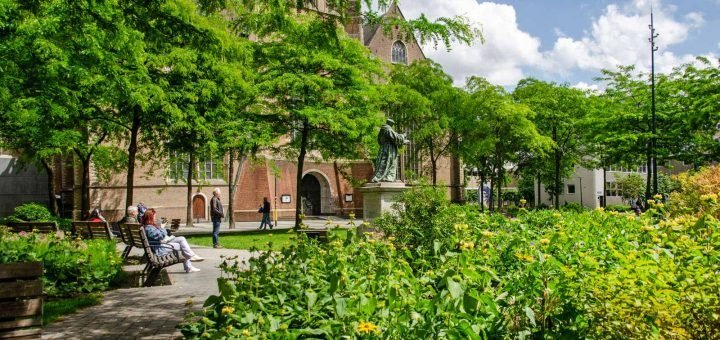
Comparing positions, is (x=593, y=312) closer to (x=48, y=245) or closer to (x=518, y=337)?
(x=518, y=337)

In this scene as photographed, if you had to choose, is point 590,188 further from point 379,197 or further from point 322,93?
point 379,197

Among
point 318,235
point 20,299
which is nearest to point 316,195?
point 318,235

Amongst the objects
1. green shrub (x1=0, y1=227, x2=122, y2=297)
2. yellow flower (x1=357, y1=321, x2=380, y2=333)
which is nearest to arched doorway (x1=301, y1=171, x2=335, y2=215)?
green shrub (x1=0, y1=227, x2=122, y2=297)

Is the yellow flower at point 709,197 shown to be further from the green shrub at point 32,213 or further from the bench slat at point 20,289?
the green shrub at point 32,213

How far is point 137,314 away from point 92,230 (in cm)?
Answer: 633

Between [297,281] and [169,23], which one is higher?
[169,23]

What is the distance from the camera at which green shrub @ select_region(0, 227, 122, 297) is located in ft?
27.1

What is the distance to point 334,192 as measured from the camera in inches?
1747

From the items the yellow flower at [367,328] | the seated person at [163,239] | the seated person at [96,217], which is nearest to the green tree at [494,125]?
the seated person at [96,217]

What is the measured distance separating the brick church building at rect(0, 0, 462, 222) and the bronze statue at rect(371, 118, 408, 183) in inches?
612

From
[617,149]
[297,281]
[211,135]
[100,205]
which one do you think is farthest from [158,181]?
[297,281]

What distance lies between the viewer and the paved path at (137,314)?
5953mm

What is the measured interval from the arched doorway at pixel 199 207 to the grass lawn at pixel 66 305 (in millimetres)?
31350

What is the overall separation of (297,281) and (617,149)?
2913 centimetres
